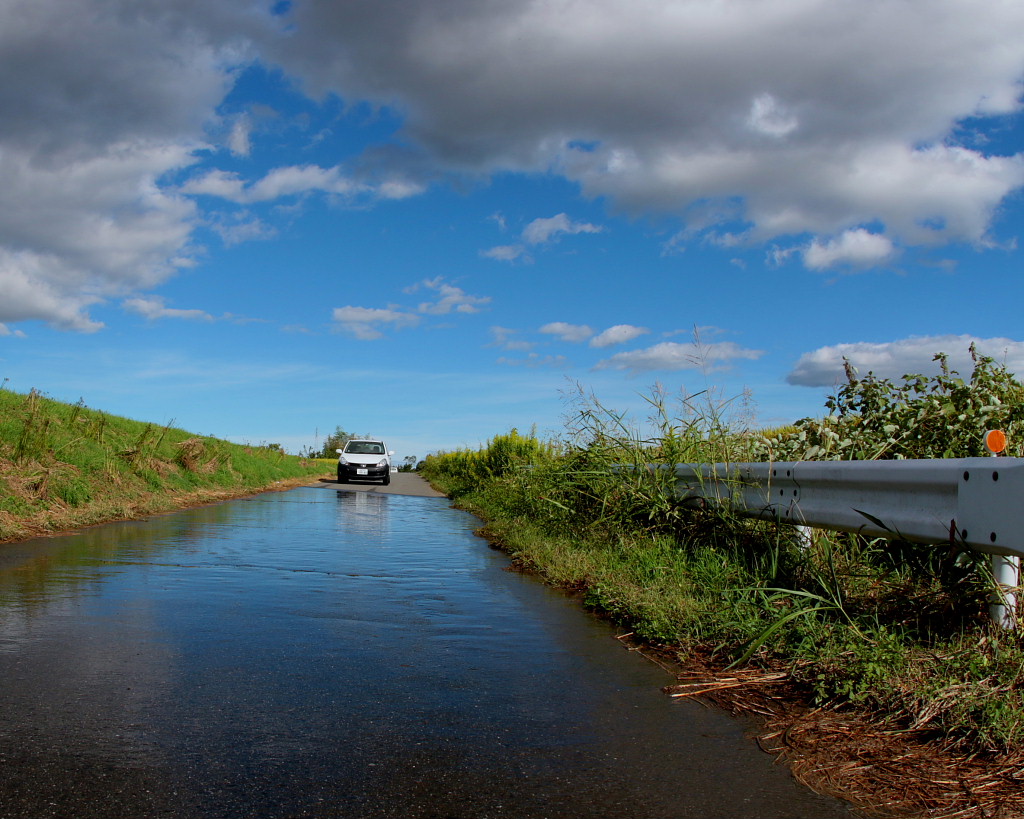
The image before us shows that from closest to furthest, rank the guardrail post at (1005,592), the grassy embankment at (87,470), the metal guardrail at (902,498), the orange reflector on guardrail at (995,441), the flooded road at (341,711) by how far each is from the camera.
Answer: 1. the flooded road at (341,711)
2. the metal guardrail at (902,498)
3. the guardrail post at (1005,592)
4. the orange reflector on guardrail at (995,441)
5. the grassy embankment at (87,470)

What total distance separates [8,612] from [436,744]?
4.18m

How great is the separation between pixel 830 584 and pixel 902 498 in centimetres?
108

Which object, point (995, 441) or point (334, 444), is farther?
point (334, 444)

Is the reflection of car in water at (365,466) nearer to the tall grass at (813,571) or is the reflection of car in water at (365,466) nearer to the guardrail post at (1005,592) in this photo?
the tall grass at (813,571)

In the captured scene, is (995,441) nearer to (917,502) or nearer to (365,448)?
(917,502)

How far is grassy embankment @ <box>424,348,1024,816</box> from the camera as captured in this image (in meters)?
3.72

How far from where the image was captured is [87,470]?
52.0 feet

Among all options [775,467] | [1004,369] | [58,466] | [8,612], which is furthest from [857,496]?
[58,466]

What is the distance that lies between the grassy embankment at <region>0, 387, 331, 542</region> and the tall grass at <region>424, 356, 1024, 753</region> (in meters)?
6.76

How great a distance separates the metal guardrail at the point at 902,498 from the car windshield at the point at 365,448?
2910 centimetres

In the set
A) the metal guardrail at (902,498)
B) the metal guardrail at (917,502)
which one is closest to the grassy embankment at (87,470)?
the metal guardrail at (902,498)

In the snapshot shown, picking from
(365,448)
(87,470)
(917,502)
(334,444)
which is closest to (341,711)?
(917,502)

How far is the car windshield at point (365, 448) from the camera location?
35.5 metres

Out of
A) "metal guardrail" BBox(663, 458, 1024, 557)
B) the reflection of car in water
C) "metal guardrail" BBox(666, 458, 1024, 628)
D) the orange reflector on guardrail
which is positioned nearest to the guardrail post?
"metal guardrail" BBox(666, 458, 1024, 628)
